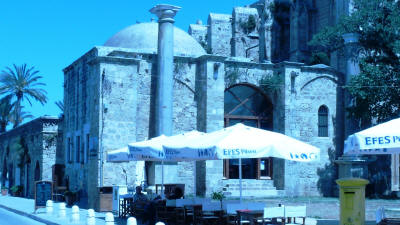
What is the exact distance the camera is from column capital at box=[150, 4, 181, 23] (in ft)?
82.0

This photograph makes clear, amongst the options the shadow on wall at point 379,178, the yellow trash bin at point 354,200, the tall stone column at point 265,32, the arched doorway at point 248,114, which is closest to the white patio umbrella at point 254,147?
the yellow trash bin at point 354,200

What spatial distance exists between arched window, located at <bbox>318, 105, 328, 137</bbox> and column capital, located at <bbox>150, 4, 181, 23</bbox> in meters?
8.81

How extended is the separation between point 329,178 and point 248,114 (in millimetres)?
4918

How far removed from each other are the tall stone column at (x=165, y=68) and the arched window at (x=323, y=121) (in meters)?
7.95

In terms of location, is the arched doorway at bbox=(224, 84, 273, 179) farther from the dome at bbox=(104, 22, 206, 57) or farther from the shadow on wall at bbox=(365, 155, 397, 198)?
the shadow on wall at bbox=(365, 155, 397, 198)

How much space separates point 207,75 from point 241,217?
1364 cm

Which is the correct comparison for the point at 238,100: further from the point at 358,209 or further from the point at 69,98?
the point at 358,209

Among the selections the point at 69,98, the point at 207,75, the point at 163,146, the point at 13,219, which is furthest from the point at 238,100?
the point at 163,146

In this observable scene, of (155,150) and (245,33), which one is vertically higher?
(245,33)

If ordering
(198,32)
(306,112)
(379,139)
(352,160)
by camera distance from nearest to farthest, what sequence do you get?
1. (379,139)
2. (352,160)
3. (306,112)
4. (198,32)

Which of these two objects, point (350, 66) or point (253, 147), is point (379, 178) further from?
point (253, 147)

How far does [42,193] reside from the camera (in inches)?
805

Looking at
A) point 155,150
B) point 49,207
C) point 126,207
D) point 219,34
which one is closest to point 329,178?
point 126,207

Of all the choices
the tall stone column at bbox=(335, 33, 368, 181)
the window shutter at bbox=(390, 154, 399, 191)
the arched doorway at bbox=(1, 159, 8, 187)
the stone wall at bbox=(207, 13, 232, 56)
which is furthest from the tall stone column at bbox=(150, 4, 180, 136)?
the arched doorway at bbox=(1, 159, 8, 187)
